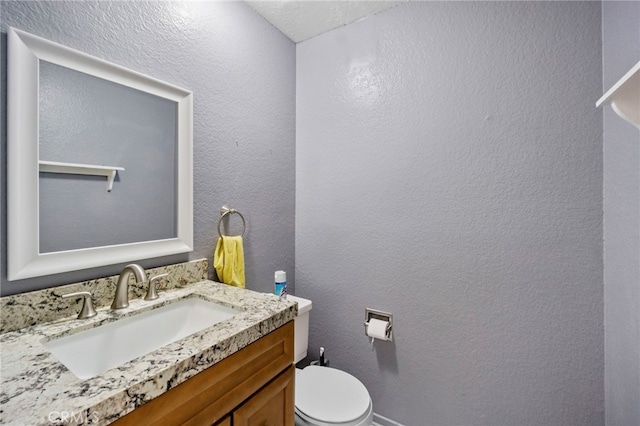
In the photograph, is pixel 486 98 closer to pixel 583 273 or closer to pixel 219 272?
pixel 583 273

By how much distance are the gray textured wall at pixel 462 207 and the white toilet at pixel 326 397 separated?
0.24 metres

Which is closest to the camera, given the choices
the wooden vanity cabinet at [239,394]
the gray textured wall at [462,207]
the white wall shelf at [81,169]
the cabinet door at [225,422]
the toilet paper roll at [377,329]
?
the wooden vanity cabinet at [239,394]

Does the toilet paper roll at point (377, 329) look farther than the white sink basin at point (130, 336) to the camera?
Yes

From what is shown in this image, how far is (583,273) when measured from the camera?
1.09m

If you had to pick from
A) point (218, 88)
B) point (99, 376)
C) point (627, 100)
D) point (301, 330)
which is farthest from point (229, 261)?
point (627, 100)

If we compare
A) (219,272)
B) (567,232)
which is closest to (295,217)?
(219,272)

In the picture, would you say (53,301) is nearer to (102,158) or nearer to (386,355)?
(102,158)

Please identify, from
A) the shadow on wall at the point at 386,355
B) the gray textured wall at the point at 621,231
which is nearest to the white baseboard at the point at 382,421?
the shadow on wall at the point at 386,355

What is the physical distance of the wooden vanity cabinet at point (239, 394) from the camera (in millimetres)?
591

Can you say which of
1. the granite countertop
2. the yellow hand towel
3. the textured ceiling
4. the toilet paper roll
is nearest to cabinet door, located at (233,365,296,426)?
the granite countertop

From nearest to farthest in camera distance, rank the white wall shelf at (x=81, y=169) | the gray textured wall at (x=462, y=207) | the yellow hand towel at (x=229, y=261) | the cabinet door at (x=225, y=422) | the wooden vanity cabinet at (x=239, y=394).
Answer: the wooden vanity cabinet at (x=239, y=394)
the cabinet door at (x=225, y=422)
the white wall shelf at (x=81, y=169)
the gray textured wall at (x=462, y=207)
the yellow hand towel at (x=229, y=261)

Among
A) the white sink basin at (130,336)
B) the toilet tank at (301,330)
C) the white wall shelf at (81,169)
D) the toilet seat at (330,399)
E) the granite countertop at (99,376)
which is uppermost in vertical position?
the white wall shelf at (81,169)

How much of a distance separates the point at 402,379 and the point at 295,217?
1.12 metres

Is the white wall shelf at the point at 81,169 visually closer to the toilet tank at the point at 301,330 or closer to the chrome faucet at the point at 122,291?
the chrome faucet at the point at 122,291
